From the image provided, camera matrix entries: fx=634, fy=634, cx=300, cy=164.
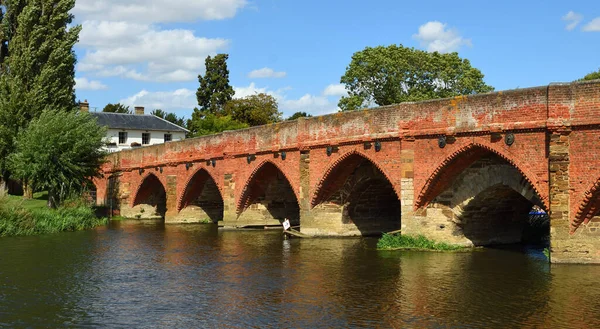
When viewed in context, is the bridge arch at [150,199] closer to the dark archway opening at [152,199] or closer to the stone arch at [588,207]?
the dark archway opening at [152,199]

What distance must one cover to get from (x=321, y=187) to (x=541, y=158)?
431 inches

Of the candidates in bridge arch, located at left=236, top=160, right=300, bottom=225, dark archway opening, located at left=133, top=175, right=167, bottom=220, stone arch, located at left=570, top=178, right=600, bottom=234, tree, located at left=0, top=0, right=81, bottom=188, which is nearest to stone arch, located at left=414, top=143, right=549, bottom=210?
stone arch, located at left=570, top=178, right=600, bottom=234

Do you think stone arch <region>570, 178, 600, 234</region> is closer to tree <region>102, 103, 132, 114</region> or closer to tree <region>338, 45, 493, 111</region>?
tree <region>338, 45, 493, 111</region>

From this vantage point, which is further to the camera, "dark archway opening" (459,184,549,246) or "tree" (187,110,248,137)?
"tree" (187,110,248,137)

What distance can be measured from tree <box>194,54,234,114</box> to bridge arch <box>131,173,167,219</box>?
22.0 metres

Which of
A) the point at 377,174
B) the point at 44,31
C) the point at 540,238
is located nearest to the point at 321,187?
→ the point at 377,174

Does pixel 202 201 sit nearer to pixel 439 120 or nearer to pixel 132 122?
pixel 439 120

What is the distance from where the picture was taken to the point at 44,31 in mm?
40031

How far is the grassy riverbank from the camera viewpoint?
30.0 metres

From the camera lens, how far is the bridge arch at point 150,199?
47531mm

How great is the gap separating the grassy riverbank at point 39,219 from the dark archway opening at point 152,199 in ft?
32.7

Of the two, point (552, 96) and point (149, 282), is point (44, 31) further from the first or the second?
point (552, 96)

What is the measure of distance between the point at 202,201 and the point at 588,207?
2751 cm

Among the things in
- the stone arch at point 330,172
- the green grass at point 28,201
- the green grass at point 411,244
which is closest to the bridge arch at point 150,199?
the green grass at point 28,201
